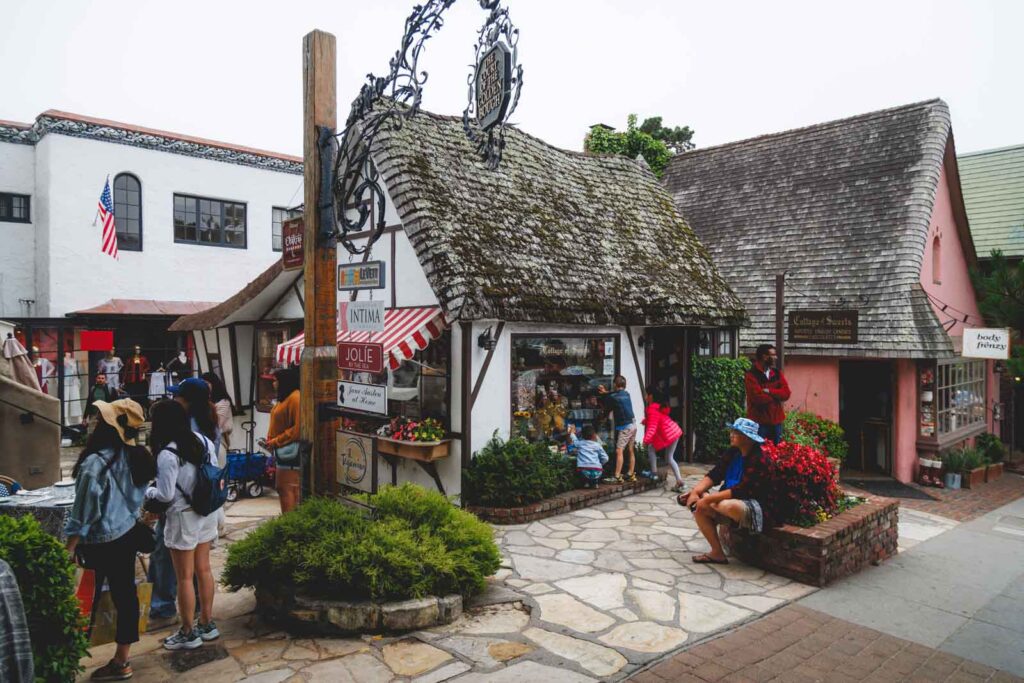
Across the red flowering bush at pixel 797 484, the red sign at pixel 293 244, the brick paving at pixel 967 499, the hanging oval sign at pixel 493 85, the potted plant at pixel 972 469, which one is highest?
the hanging oval sign at pixel 493 85

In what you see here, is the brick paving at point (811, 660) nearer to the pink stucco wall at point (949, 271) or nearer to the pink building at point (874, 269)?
the pink building at point (874, 269)

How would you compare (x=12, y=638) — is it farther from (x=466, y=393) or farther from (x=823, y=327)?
(x=823, y=327)

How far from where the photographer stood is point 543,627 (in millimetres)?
5512

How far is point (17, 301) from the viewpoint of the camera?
1809cm

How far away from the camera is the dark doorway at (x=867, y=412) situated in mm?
14289

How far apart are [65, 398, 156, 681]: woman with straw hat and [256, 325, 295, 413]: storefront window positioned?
25.4ft

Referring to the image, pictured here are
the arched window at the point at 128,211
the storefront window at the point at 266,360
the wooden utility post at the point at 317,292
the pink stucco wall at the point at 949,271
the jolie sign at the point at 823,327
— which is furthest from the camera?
the arched window at the point at 128,211

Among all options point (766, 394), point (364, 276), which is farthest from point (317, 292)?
point (766, 394)

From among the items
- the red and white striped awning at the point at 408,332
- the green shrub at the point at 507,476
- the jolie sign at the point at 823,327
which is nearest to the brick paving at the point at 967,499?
the jolie sign at the point at 823,327

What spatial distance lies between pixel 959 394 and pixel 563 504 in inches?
442

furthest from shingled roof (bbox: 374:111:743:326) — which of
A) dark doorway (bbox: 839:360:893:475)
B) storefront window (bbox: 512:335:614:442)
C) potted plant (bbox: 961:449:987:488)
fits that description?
potted plant (bbox: 961:449:987:488)

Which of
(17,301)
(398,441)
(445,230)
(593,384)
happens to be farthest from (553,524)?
(17,301)

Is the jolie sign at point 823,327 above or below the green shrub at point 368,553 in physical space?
above

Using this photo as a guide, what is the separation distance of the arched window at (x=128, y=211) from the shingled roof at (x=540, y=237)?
1255cm
